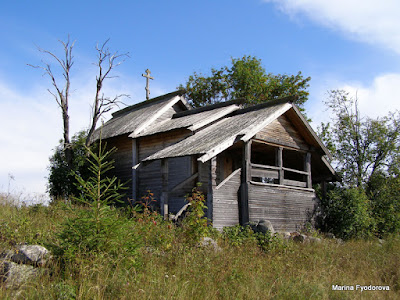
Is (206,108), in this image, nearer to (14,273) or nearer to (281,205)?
(281,205)

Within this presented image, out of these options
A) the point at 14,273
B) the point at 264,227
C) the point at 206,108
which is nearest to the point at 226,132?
the point at 264,227

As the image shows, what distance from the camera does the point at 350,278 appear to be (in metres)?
8.70

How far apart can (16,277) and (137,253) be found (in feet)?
6.36

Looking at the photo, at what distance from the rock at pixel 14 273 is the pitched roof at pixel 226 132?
601 cm

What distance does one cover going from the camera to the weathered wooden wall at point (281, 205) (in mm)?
14039

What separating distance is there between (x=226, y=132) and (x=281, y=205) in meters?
3.58

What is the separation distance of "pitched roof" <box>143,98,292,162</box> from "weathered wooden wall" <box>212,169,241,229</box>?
132 centimetres

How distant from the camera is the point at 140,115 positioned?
66.9ft

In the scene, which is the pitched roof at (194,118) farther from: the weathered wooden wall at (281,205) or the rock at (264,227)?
the rock at (264,227)

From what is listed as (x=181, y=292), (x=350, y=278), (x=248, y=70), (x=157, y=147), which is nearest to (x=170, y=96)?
(x=157, y=147)

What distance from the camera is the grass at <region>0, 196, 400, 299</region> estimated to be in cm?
606

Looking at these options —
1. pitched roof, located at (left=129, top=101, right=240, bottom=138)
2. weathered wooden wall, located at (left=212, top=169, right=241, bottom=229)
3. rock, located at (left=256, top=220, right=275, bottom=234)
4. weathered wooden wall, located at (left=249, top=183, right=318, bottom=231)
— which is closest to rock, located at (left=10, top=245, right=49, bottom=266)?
weathered wooden wall, located at (left=212, top=169, right=241, bottom=229)

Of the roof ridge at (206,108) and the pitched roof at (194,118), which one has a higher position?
the roof ridge at (206,108)

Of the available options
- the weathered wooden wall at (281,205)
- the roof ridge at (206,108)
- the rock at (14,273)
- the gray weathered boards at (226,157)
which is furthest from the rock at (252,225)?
the rock at (14,273)
